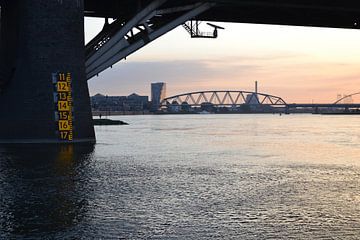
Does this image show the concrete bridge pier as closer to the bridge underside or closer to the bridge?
the bridge

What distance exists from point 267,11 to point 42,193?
40.4 metres

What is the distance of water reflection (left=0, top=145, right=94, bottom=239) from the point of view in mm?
12586

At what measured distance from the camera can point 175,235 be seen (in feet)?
37.8

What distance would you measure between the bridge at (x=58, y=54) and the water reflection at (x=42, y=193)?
26.4ft

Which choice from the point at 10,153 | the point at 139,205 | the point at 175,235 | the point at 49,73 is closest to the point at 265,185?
the point at 139,205

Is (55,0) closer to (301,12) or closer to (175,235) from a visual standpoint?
(301,12)

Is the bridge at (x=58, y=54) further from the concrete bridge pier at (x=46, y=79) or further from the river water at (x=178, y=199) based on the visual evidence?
the river water at (x=178, y=199)

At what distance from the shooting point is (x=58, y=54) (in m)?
39.8

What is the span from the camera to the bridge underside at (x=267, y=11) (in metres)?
44.1

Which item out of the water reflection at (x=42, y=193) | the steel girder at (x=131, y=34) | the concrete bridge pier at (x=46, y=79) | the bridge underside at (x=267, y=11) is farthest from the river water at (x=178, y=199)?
the bridge underside at (x=267, y=11)

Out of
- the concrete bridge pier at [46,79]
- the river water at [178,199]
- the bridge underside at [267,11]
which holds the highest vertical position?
the bridge underside at [267,11]

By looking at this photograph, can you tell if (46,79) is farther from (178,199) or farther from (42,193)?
(178,199)

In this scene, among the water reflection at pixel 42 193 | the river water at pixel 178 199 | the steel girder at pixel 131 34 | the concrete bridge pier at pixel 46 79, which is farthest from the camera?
the steel girder at pixel 131 34

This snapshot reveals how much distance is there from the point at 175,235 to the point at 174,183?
8.52 metres
